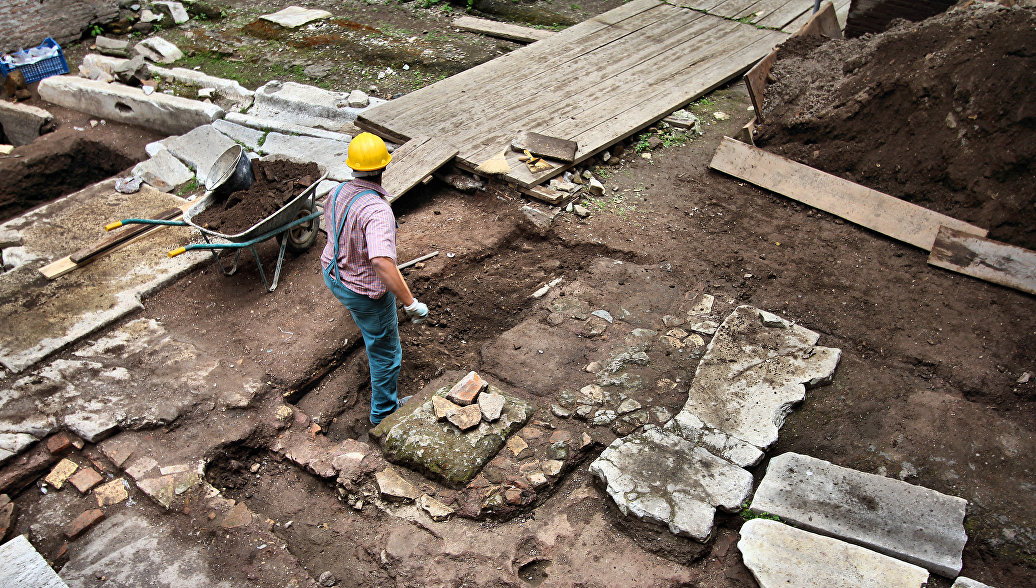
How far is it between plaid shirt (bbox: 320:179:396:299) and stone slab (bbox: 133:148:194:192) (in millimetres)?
3550

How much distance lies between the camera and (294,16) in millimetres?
9562

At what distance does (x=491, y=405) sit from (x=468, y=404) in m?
0.14

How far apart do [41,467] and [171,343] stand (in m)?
1.09

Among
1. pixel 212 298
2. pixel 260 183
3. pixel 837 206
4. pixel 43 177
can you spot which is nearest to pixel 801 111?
pixel 837 206

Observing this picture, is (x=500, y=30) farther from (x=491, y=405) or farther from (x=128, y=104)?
(x=491, y=405)

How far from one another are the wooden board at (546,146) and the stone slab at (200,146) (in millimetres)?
3053

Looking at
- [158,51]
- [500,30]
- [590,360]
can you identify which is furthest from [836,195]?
[158,51]

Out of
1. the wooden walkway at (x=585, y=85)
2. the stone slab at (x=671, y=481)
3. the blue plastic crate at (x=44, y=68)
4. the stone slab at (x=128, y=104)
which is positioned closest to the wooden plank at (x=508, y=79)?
the wooden walkway at (x=585, y=85)

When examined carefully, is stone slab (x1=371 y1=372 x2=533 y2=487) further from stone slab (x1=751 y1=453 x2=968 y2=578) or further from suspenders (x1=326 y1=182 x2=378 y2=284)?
stone slab (x1=751 y1=453 x2=968 y2=578)

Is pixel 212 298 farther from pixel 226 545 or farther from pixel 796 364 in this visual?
pixel 796 364

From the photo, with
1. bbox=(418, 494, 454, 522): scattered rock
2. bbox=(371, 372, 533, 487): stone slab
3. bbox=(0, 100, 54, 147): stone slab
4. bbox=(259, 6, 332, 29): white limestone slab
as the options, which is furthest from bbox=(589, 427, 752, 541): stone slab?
bbox=(259, 6, 332, 29): white limestone slab

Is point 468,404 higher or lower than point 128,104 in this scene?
lower

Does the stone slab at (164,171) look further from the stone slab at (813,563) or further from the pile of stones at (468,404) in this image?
the stone slab at (813,563)

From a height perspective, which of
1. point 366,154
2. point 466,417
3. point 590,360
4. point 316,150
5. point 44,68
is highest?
point 366,154
